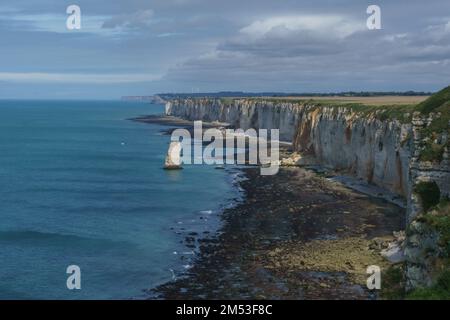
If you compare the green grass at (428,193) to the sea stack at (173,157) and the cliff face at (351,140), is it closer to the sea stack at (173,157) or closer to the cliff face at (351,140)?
the cliff face at (351,140)

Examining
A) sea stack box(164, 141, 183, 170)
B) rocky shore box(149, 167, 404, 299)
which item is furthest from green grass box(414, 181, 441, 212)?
sea stack box(164, 141, 183, 170)

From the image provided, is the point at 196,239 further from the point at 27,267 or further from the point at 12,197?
the point at 12,197

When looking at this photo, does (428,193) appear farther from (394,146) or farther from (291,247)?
(394,146)

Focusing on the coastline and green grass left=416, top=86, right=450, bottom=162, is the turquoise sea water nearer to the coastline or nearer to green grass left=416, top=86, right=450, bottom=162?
the coastline

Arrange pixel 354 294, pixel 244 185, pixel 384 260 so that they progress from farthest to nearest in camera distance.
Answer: pixel 244 185 → pixel 384 260 → pixel 354 294

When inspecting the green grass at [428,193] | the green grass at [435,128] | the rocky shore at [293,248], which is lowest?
the rocky shore at [293,248]

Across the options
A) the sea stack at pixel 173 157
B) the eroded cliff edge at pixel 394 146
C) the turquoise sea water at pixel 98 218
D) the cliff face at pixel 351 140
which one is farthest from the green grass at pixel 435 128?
the sea stack at pixel 173 157

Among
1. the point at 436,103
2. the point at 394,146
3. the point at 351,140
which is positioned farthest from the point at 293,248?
the point at 351,140

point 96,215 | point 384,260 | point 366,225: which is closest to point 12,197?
point 96,215
